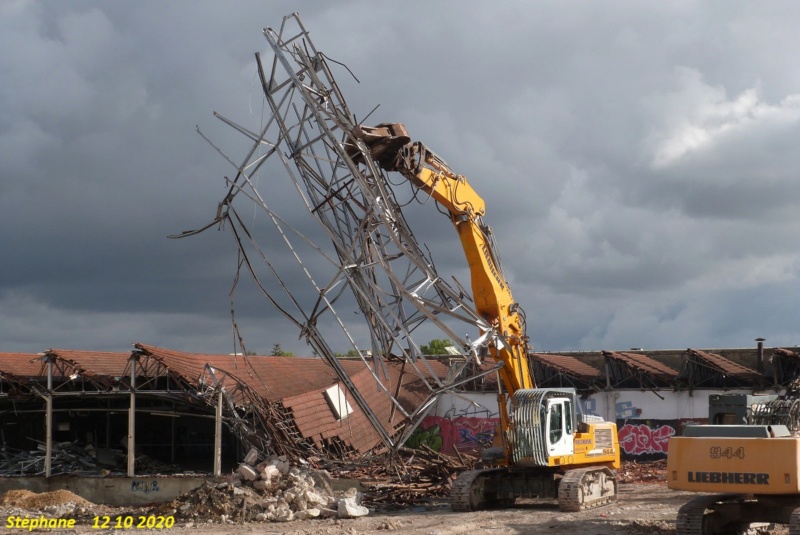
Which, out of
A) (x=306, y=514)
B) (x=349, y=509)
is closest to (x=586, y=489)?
(x=349, y=509)

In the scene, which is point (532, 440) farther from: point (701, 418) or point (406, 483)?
point (701, 418)

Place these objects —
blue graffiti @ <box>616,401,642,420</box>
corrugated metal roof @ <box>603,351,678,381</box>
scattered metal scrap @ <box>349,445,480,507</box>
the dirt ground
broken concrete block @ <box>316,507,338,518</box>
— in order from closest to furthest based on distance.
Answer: the dirt ground → broken concrete block @ <box>316,507,338,518</box> → scattered metal scrap @ <box>349,445,480,507</box> → corrugated metal roof @ <box>603,351,678,381</box> → blue graffiti @ <box>616,401,642,420</box>

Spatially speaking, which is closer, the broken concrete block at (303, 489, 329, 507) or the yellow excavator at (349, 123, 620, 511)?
the yellow excavator at (349, 123, 620, 511)

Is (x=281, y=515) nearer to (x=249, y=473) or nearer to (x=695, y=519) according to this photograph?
(x=249, y=473)

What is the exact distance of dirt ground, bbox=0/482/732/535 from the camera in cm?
1881

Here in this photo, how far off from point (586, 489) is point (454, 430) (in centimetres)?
2044

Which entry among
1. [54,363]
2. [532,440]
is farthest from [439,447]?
[532,440]

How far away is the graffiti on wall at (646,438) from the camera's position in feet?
127

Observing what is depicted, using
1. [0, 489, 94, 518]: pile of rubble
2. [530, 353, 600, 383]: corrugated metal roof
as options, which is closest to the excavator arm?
[0, 489, 94, 518]: pile of rubble

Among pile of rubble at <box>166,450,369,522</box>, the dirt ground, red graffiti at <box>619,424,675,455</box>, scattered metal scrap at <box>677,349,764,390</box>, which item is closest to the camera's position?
the dirt ground

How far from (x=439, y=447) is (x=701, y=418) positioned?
11.5 meters

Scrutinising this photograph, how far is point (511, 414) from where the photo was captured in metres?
21.3

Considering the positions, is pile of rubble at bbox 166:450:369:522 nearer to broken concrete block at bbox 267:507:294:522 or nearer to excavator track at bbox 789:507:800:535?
broken concrete block at bbox 267:507:294:522

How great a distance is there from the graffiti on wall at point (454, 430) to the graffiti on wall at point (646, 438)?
19.1 feet
